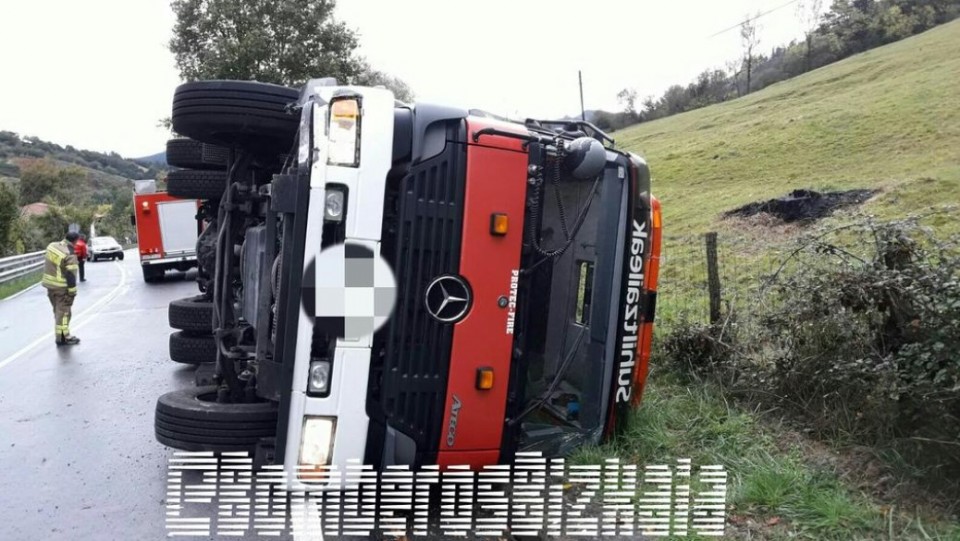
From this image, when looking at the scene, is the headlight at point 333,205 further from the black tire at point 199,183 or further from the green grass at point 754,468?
the black tire at point 199,183

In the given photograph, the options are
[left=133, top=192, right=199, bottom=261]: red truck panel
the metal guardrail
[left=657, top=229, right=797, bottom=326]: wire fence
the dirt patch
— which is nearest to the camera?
[left=657, top=229, right=797, bottom=326]: wire fence

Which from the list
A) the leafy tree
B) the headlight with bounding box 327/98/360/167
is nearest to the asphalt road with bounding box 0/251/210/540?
the headlight with bounding box 327/98/360/167

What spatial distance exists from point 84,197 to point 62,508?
76472 millimetres

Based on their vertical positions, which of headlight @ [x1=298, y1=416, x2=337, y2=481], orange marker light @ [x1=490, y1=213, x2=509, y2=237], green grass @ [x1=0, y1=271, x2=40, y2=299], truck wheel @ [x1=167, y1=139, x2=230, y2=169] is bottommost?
green grass @ [x1=0, y1=271, x2=40, y2=299]

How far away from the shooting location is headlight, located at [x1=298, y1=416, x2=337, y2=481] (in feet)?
11.0

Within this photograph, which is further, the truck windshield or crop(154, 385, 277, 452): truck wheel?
the truck windshield

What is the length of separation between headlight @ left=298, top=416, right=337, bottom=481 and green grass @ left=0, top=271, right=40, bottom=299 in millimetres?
17632

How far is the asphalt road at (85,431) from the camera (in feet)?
13.0

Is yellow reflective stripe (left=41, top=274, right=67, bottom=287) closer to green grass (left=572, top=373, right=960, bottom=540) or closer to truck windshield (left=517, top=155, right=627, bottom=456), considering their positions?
truck windshield (left=517, top=155, right=627, bottom=456)

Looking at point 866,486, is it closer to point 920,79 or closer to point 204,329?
point 204,329

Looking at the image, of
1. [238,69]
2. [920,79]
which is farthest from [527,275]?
[920,79]

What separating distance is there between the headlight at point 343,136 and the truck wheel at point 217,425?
141cm

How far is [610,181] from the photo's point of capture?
14.2 ft

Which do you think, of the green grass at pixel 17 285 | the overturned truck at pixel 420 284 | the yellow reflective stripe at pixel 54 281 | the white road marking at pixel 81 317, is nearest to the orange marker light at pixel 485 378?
the overturned truck at pixel 420 284
